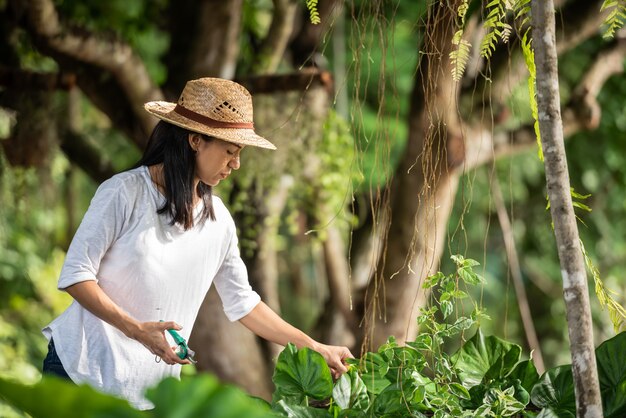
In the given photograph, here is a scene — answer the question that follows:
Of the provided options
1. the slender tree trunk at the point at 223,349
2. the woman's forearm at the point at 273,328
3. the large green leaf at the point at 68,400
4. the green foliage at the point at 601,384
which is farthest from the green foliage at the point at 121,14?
the large green leaf at the point at 68,400

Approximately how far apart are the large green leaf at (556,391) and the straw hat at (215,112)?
33.2 inches

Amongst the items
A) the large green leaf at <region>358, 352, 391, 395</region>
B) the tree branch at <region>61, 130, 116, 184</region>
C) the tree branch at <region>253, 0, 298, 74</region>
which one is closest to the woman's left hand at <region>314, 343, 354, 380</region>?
the large green leaf at <region>358, 352, 391, 395</region>

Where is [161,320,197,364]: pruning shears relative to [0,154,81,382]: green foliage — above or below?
above

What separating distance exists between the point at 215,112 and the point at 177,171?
0.57 feet

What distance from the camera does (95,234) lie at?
229 cm

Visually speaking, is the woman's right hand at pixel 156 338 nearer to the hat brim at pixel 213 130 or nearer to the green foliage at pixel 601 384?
the hat brim at pixel 213 130

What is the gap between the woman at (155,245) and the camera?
2338mm

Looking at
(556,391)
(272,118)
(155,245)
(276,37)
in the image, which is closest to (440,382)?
(556,391)

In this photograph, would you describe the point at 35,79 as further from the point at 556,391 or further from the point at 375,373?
the point at 556,391

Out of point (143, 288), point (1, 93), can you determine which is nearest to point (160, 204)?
point (143, 288)

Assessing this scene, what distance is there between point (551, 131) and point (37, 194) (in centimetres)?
502

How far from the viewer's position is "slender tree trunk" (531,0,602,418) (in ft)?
6.10

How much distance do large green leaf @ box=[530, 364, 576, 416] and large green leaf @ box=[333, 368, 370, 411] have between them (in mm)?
377

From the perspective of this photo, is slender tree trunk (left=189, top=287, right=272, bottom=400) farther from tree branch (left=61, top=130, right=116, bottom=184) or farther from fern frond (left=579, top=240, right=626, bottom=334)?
fern frond (left=579, top=240, right=626, bottom=334)
